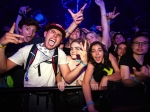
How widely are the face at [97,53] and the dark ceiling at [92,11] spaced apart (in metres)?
6.10

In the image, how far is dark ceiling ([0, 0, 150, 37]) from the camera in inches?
361

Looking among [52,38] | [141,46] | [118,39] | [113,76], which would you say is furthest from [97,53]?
[118,39]

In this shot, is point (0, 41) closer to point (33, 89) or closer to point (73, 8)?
point (33, 89)

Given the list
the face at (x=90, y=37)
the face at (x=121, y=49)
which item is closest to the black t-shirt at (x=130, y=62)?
the face at (x=121, y=49)

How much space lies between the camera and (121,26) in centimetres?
1247

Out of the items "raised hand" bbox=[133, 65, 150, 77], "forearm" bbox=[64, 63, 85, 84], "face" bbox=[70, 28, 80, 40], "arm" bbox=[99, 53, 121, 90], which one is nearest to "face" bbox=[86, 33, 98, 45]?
"face" bbox=[70, 28, 80, 40]

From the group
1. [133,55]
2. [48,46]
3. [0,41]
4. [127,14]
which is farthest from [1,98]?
[127,14]

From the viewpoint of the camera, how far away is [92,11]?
43.4 ft

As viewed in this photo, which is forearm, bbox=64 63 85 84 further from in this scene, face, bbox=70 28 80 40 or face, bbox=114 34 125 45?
face, bbox=114 34 125 45

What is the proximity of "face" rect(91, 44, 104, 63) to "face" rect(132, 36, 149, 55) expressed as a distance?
24.0 inches

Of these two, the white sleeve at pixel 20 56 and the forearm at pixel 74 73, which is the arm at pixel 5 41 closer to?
the white sleeve at pixel 20 56

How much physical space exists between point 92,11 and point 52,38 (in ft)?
39.8

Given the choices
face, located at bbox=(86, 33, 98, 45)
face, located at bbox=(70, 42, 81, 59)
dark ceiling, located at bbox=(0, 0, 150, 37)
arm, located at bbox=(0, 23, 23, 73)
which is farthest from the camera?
dark ceiling, located at bbox=(0, 0, 150, 37)

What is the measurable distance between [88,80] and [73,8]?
461 inches
